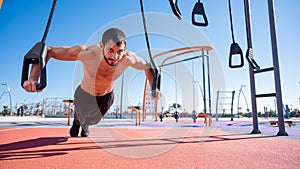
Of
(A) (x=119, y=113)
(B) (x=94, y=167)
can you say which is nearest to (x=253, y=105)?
(B) (x=94, y=167)

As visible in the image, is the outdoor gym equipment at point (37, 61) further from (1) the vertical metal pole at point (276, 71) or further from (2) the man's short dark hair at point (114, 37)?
(1) the vertical metal pole at point (276, 71)

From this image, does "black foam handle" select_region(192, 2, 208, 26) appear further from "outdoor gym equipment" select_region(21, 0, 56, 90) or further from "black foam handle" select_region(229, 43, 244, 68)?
"outdoor gym equipment" select_region(21, 0, 56, 90)

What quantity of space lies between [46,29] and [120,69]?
1.43m

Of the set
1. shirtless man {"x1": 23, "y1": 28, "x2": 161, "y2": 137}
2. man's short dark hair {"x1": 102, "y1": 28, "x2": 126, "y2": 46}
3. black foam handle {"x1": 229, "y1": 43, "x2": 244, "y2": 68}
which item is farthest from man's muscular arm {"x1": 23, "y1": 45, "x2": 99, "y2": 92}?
black foam handle {"x1": 229, "y1": 43, "x2": 244, "y2": 68}

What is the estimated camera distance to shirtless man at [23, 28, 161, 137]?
200 cm

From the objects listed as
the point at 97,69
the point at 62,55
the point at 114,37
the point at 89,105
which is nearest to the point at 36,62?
the point at 62,55

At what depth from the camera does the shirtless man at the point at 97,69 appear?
2.00m

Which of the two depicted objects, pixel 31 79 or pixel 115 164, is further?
pixel 115 164

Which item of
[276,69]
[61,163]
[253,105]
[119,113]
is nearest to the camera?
[61,163]

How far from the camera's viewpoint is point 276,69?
3.94 m

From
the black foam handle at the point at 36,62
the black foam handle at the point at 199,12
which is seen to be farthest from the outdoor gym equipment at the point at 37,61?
the black foam handle at the point at 199,12

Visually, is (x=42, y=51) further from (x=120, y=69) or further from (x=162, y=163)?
(x=120, y=69)

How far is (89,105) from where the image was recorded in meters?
3.21

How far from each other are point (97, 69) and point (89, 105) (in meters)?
0.75
